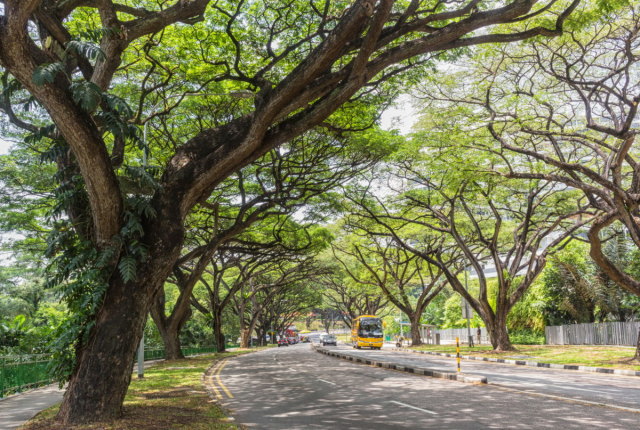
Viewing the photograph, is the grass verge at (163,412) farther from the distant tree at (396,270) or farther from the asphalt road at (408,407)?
the distant tree at (396,270)

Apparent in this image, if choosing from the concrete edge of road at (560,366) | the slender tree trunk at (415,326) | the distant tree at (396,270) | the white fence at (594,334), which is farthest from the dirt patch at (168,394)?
the slender tree trunk at (415,326)

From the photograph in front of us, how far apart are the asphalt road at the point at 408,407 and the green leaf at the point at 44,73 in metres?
5.97

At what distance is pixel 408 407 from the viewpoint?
977 centimetres

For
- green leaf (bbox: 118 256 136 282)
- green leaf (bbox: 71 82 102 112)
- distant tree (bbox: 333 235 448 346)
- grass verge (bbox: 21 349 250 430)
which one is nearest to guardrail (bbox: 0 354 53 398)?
grass verge (bbox: 21 349 250 430)

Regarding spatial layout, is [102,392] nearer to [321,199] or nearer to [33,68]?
[33,68]

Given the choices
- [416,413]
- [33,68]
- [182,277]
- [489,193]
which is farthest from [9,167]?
[489,193]

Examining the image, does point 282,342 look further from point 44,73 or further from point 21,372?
point 44,73

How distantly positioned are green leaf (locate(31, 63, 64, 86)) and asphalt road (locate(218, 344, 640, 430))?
597cm

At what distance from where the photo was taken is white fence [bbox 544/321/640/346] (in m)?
27.7

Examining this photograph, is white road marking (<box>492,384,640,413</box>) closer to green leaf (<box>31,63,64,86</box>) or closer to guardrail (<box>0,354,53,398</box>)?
green leaf (<box>31,63,64,86</box>)

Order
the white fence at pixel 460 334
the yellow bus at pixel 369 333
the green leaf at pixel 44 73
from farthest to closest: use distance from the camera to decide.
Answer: the white fence at pixel 460 334 → the yellow bus at pixel 369 333 → the green leaf at pixel 44 73

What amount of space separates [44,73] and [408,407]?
8.25 m

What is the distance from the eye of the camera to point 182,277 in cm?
2562

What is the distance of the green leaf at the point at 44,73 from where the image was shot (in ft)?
20.2
